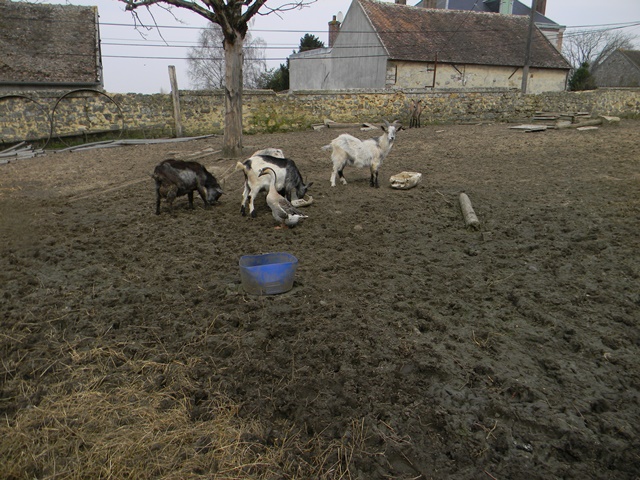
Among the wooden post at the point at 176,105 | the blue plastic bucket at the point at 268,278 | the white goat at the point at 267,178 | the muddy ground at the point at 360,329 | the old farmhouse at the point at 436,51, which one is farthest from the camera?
the old farmhouse at the point at 436,51

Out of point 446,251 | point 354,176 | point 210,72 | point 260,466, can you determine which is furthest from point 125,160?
point 210,72

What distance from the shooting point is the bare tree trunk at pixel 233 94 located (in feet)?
32.9

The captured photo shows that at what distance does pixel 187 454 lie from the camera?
234cm

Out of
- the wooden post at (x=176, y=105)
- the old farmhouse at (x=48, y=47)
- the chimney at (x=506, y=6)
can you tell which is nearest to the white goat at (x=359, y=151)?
the wooden post at (x=176, y=105)

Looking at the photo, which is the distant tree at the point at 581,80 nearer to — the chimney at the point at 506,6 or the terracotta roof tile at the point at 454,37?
the terracotta roof tile at the point at 454,37

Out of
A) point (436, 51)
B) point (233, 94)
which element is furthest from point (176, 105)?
point (436, 51)

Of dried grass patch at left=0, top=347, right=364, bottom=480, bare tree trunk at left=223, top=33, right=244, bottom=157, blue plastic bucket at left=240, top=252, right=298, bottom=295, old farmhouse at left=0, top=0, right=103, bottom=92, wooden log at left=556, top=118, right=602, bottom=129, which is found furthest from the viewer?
old farmhouse at left=0, top=0, right=103, bottom=92

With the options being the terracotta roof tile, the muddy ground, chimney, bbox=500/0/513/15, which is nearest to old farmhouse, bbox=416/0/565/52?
chimney, bbox=500/0/513/15

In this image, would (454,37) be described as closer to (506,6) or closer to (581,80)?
(581,80)

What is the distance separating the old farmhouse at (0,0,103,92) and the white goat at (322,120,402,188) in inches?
657

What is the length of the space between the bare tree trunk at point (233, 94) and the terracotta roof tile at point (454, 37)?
15.8 metres

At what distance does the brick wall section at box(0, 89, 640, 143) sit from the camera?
14359mm

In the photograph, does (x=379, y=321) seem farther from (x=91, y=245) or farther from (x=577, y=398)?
(x=91, y=245)

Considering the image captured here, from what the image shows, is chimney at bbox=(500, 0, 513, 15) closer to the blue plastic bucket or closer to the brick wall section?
the brick wall section
